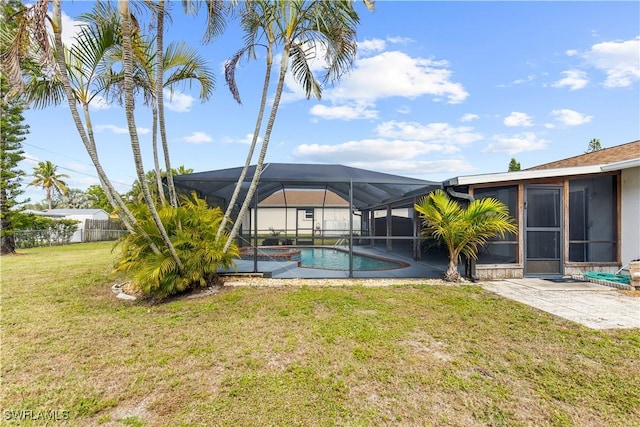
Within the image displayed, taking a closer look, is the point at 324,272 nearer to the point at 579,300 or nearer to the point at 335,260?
the point at 335,260

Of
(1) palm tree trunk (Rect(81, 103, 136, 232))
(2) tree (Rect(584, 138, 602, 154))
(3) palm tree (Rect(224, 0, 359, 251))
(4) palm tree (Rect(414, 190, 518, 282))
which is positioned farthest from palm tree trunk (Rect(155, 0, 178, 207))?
(2) tree (Rect(584, 138, 602, 154))

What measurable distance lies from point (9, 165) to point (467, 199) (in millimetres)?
18900

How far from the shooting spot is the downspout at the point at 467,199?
7.29 metres

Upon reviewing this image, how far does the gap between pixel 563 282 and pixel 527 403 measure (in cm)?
595

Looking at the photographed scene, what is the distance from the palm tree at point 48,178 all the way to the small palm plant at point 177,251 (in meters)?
32.8

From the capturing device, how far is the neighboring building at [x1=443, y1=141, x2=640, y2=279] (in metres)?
7.31

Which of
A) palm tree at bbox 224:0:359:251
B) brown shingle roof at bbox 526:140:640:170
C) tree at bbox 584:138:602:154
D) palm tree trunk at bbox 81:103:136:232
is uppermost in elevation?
tree at bbox 584:138:602:154

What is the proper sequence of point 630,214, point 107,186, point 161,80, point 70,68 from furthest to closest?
1. point 630,214
2. point 70,68
3. point 161,80
4. point 107,186

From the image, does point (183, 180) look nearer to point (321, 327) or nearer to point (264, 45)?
point (264, 45)

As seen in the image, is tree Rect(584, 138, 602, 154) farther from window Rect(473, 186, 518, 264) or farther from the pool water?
window Rect(473, 186, 518, 264)

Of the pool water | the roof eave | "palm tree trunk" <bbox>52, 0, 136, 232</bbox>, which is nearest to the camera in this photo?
"palm tree trunk" <bbox>52, 0, 136, 232</bbox>

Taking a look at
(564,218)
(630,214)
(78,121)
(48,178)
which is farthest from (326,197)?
(48,178)

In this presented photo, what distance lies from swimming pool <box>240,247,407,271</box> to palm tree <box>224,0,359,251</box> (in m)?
3.80

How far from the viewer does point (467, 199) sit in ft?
24.3
